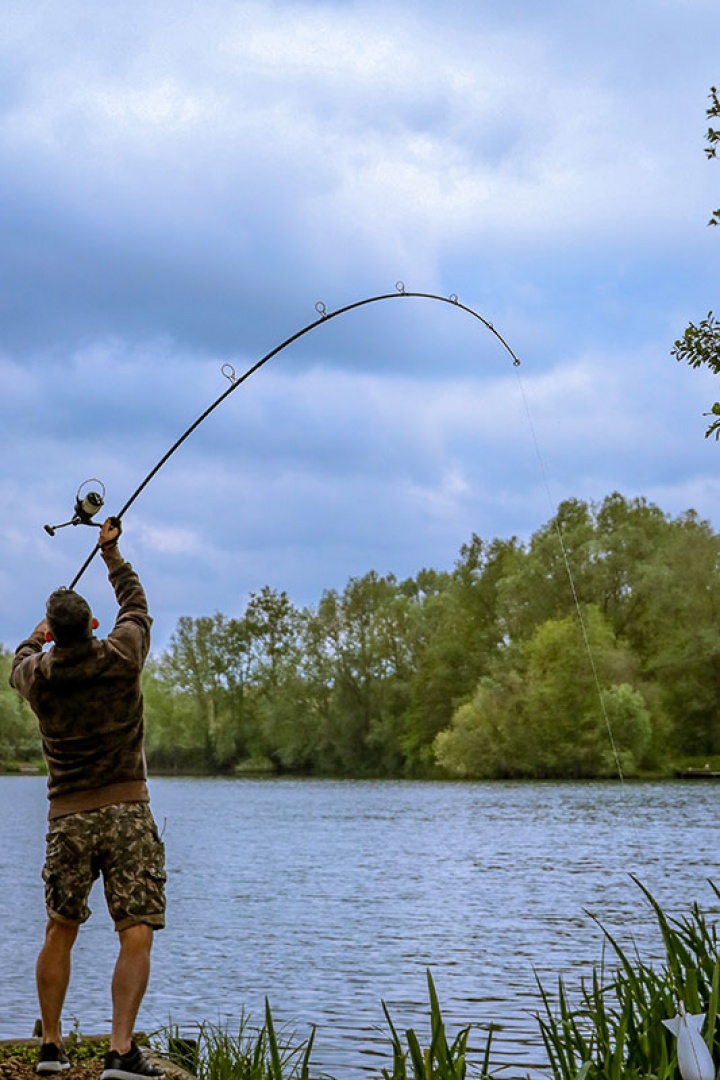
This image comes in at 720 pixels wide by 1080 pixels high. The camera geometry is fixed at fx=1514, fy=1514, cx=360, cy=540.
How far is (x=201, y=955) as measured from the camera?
16.9m

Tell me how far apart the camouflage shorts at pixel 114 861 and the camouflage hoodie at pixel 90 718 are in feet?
0.18

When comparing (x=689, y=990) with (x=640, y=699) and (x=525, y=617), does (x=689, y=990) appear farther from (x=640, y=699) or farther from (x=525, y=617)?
(x=525, y=617)

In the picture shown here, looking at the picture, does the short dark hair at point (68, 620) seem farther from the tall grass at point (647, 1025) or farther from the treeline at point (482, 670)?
the treeline at point (482, 670)

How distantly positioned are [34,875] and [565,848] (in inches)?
450

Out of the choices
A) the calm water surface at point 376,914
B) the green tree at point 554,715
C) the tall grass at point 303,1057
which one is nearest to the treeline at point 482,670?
the green tree at point 554,715

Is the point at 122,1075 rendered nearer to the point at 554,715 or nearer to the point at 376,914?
the point at 376,914

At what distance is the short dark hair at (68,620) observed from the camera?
17.1 feet

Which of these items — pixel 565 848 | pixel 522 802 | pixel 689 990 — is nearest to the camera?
pixel 689 990

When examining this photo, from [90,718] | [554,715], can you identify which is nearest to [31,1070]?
[90,718]

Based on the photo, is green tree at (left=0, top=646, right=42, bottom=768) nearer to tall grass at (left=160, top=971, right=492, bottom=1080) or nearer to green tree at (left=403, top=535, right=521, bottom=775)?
green tree at (left=403, top=535, right=521, bottom=775)

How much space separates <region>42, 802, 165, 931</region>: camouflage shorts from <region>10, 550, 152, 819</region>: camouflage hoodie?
0.06 meters

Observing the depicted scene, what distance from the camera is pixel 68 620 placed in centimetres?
520

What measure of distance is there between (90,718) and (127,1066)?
46.2 inches

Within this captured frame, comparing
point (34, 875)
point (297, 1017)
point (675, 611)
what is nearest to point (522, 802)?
point (675, 611)
